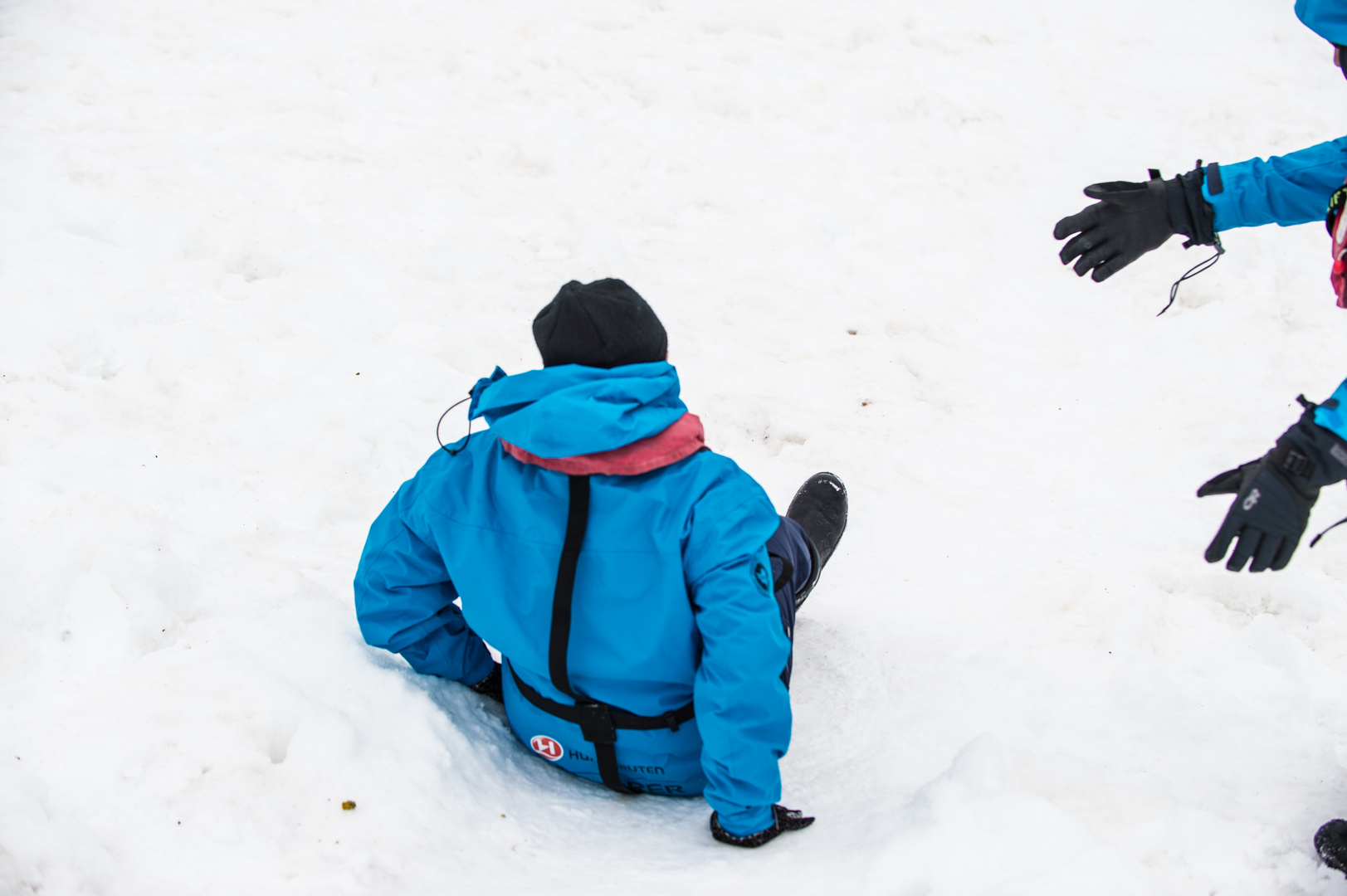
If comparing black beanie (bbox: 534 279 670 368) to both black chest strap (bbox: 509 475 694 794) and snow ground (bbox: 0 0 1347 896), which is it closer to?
black chest strap (bbox: 509 475 694 794)

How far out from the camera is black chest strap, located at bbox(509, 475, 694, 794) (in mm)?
1898

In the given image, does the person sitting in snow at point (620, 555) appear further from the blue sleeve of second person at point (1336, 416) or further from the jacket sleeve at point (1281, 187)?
the jacket sleeve at point (1281, 187)

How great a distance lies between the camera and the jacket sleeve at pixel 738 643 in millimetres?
1880

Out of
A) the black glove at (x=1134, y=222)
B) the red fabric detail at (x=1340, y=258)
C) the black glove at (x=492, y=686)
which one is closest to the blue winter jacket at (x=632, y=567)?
the black glove at (x=492, y=686)

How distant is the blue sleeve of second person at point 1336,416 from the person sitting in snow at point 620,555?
1230 millimetres

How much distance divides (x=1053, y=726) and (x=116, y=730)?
2.41 m

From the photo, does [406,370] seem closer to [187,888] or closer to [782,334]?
[782,334]

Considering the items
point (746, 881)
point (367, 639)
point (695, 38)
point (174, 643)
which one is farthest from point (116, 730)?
point (695, 38)

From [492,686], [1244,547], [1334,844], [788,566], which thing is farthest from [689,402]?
[1334,844]

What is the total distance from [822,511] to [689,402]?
47.7 inches

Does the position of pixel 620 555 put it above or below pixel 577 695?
above

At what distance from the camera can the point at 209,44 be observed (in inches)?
237

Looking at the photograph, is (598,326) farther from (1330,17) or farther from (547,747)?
(1330,17)

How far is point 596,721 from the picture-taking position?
2111 millimetres
